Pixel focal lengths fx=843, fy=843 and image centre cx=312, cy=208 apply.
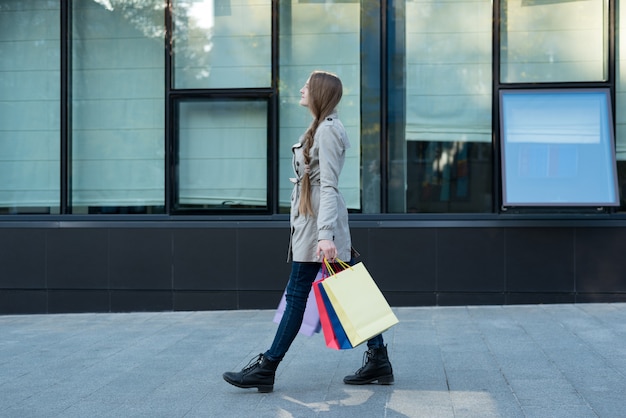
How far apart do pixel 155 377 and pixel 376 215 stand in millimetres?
3534

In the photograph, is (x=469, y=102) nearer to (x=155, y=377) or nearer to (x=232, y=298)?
(x=232, y=298)

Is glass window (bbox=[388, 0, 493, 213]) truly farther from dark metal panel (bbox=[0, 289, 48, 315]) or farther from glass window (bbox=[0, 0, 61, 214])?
dark metal panel (bbox=[0, 289, 48, 315])

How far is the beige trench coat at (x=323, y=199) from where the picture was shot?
4891 millimetres

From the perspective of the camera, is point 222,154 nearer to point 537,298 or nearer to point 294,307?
point 537,298

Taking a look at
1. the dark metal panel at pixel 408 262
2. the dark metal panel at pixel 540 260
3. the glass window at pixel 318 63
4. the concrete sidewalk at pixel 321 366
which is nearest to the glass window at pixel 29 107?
the concrete sidewalk at pixel 321 366

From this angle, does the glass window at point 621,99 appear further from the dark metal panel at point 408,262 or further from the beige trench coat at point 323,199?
the beige trench coat at point 323,199

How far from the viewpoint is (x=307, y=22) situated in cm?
876

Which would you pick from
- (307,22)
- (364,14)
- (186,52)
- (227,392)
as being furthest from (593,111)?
(227,392)

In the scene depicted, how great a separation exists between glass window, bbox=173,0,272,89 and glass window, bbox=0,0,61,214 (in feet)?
4.61

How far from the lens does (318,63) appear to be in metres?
8.77

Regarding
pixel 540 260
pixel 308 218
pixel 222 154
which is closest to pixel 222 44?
pixel 222 154

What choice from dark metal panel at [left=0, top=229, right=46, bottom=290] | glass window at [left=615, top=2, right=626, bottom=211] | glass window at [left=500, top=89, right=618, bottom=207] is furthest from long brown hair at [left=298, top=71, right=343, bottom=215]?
dark metal panel at [left=0, top=229, right=46, bottom=290]

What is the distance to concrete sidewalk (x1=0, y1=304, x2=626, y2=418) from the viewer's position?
4.78m

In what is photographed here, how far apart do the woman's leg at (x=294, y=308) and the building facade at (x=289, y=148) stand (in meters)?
3.37
